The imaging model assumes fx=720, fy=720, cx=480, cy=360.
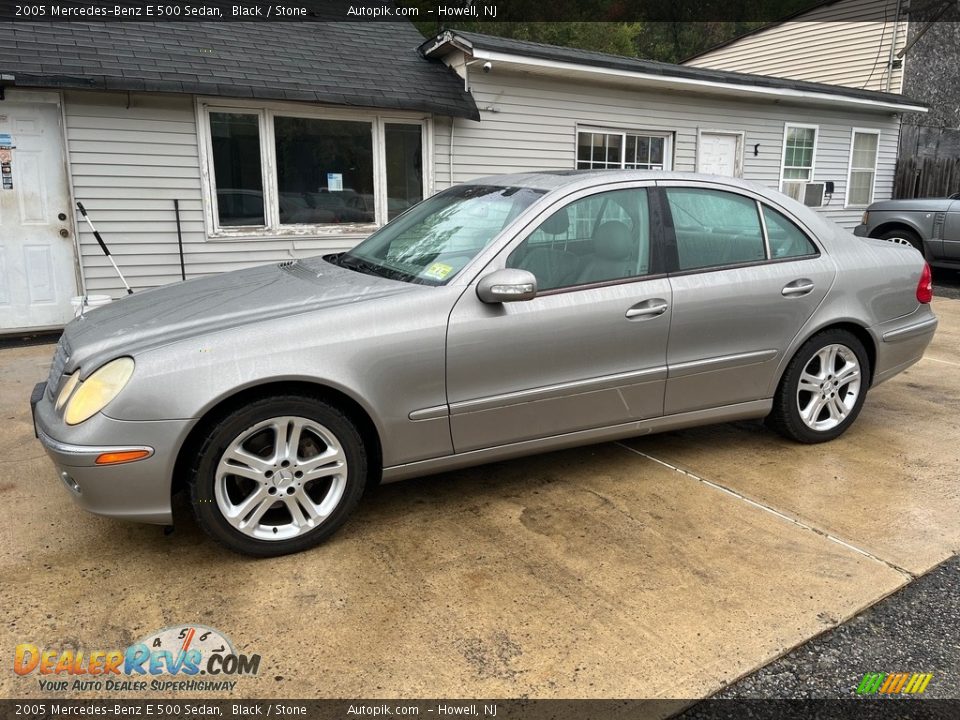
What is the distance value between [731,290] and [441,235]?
150 centimetres

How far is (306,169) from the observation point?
26.7 feet

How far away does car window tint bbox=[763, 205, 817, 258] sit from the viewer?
387 cm

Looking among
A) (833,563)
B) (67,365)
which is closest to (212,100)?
(67,365)

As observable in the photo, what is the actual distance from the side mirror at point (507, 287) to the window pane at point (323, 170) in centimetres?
566

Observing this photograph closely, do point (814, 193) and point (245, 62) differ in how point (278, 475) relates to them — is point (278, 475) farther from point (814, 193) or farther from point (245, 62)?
point (814, 193)

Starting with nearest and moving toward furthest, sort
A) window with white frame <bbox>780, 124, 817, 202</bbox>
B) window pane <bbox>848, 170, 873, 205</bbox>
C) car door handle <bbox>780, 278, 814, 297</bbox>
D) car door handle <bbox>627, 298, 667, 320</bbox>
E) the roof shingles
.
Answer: car door handle <bbox>627, 298, 667, 320</bbox> → car door handle <bbox>780, 278, 814, 297</bbox> → the roof shingles → window with white frame <bbox>780, 124, 817, 202</bbox> → window pane <bbox>848, 170, 873, 205</bbox>

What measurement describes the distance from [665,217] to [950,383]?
3.42 meters

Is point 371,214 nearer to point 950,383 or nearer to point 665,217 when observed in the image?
point 665,217

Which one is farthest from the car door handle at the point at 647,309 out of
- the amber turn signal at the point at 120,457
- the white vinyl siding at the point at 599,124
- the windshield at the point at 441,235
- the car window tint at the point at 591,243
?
the white vinyl siding at the point at 599,124

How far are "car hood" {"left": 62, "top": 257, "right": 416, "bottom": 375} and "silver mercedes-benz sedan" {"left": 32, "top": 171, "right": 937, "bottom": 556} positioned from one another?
15 mm

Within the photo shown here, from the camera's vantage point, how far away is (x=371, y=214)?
8703mm

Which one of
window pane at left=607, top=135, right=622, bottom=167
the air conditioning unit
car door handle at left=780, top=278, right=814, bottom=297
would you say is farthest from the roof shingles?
the air conditioning unit

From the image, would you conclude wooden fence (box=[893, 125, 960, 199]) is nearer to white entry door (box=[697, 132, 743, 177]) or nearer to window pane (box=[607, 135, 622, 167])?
white entry door (box=[697, 132, 743, 177])

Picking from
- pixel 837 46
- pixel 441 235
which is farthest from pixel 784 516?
pixel 837 46
